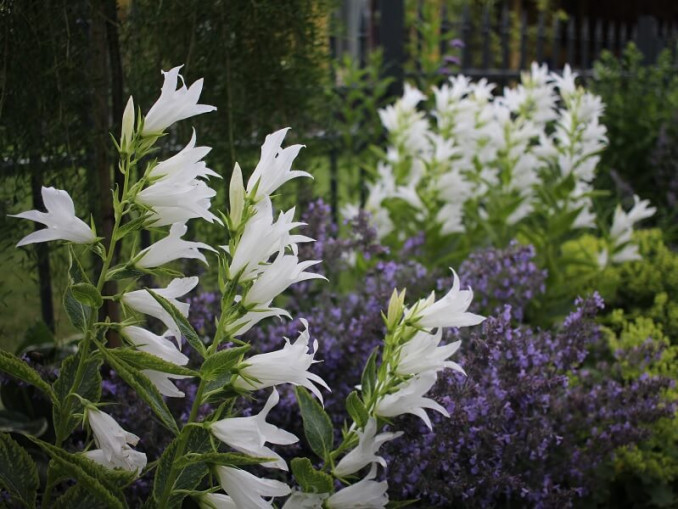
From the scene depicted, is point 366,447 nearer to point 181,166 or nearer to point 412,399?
point 412,399

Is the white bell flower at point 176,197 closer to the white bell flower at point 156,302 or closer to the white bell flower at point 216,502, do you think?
the white bell flower at point 156,302

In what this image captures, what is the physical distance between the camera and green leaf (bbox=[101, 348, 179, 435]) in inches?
58.1

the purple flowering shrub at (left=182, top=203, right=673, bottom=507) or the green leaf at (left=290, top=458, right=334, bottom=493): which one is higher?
the green leaf at (left=290, top=458, right=334, bottom=493)

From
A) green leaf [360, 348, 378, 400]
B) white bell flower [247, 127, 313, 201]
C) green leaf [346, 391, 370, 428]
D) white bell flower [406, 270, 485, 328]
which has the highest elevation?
white bell flower [247, 127, 313, 201]

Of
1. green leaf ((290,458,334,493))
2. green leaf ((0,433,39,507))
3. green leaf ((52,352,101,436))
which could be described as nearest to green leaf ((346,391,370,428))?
green leaf ((290,458,334,493))

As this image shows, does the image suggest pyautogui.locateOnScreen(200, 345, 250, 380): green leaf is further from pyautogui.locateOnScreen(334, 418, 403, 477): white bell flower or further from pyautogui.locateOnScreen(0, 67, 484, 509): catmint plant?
pyautogui.locateOnScreen(334, 418, 403, 477): white bell flower

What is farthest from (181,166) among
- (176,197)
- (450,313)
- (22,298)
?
(22,298)

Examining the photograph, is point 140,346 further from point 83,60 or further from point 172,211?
point 83,60

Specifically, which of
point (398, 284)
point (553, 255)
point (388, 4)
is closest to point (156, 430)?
point (398, 284)

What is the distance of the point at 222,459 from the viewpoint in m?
1.46

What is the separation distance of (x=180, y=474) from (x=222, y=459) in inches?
7.0

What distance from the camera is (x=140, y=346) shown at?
162 centimetres

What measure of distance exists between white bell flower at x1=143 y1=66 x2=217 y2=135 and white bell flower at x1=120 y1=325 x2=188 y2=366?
0.35 m

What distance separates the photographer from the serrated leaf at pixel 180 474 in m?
1.57
